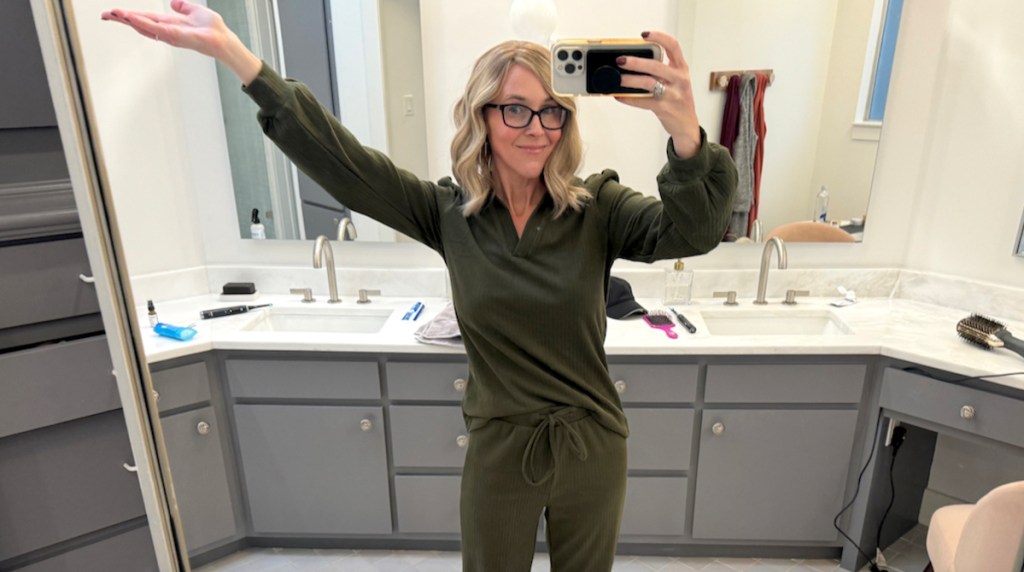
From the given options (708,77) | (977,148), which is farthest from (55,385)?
(977,148)

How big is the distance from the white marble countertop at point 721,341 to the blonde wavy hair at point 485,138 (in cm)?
74

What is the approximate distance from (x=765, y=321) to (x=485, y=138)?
1.42 m

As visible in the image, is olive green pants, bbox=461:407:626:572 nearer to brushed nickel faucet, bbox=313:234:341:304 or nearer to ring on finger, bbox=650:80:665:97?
ring on finger, bbox=650:80:665:97

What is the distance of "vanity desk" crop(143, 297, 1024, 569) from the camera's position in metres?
1.63

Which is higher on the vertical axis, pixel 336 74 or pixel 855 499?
pixel 336 74

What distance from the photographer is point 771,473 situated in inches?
68.4

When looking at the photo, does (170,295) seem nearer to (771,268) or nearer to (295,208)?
(295,208)

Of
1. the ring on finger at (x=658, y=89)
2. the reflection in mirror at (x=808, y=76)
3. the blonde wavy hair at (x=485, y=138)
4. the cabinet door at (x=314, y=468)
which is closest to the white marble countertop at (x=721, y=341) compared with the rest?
the cabinet door at (x=314, y=468)

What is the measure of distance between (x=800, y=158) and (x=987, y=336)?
2.51 feet

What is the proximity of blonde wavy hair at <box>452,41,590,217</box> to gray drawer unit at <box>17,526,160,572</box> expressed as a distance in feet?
2.71

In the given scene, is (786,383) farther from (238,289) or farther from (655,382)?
(238,289)

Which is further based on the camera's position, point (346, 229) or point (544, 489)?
point (346, 229)

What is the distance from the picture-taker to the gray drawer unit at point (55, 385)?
889 millimetres

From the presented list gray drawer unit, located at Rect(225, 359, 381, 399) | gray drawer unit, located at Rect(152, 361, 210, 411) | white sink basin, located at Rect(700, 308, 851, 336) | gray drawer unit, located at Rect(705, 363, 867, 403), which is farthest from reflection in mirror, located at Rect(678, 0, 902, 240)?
gray drawer unit, located at Rect(152, 361, 210, 411)
